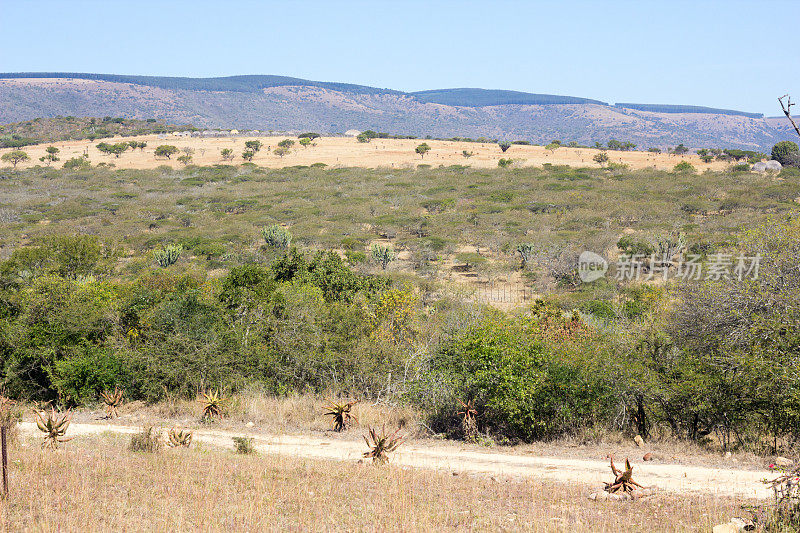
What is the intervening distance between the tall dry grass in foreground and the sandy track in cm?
63

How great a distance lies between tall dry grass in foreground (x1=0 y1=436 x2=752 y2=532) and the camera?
703 centimetres

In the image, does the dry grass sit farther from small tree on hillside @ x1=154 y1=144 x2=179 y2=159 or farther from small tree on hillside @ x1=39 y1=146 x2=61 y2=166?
small tree on hillside @ x1=39 y1=146 x2=61 y2=166

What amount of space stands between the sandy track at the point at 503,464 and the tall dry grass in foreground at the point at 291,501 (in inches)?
24.9

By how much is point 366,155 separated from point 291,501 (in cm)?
8392

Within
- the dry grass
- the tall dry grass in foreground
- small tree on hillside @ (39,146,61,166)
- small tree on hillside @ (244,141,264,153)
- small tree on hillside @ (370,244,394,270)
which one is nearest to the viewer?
the tall dry grass in foreground

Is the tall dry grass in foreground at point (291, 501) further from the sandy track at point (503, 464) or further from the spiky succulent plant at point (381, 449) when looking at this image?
the sandy track at point (503, 464)

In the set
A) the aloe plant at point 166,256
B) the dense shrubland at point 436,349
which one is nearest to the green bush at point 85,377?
the dense shrubland at point 436,349

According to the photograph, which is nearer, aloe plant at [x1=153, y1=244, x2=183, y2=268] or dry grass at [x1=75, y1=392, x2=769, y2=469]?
dry grass at [x1=75, y1=392, x2=769, y2=469]

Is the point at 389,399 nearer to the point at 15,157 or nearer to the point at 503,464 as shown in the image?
the point at 503,464

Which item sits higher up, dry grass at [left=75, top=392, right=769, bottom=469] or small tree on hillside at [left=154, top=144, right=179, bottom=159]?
small tree on hillside at [left=154, top=144, right=179, bottom=159]

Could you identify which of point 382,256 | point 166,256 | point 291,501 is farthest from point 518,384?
point 166,256

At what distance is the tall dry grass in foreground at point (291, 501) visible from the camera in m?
7.03

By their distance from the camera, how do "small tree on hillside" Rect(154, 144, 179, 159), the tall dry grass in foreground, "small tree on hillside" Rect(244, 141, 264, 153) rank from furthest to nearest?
"small tree on hillside" Rect(244, 141, 264, 153), "small tree on hillside" Rect(154, 144, 179, 159), the tall dry grass in foreground

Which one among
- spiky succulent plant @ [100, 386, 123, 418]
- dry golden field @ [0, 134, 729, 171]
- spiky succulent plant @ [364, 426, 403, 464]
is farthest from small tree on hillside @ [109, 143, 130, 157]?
spiky succulent plant @ [364, 426, 403, 464]
